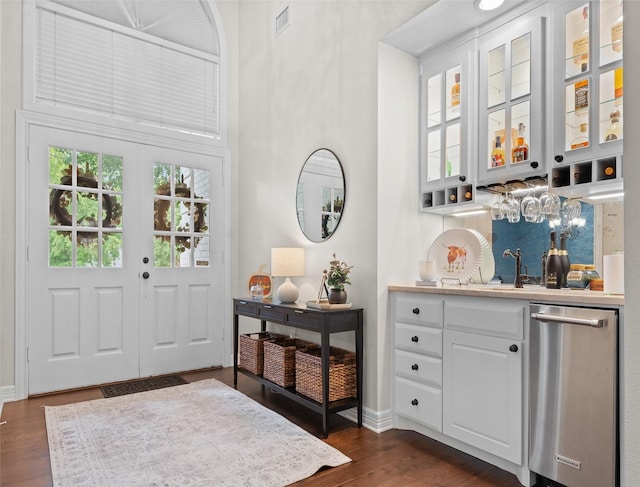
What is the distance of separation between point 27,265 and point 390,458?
325 cm

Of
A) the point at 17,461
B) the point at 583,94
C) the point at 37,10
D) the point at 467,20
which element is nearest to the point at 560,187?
the point at 583,94

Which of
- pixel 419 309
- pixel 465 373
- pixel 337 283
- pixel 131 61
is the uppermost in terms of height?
pixel 131 61

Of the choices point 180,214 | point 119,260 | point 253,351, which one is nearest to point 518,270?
point 253,351

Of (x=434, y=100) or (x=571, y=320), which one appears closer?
(x=571, y=320)

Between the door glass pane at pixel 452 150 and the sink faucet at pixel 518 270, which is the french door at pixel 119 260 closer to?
the door glass pane at pixel 452 150

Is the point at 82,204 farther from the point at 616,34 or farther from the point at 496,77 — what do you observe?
the point at 616,34

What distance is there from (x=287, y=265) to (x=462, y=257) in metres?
1.41

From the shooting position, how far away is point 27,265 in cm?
370

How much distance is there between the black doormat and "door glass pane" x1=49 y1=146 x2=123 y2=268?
110 centimetres

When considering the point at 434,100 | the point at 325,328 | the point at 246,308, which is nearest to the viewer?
the point at 325,328

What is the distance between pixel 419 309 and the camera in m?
2.82

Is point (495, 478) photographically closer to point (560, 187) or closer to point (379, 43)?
point (560, 187)

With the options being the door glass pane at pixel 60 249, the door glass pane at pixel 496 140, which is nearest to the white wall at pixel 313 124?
the door glass pane at pixel 496 140

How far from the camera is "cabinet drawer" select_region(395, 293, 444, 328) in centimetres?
270
